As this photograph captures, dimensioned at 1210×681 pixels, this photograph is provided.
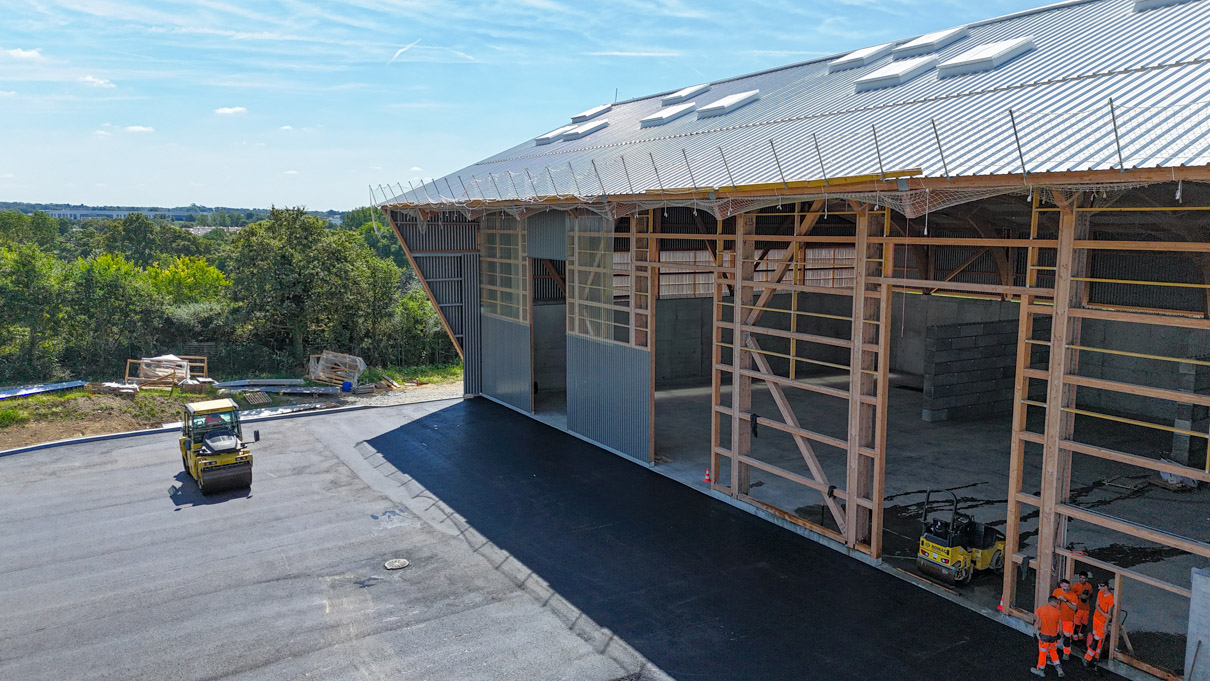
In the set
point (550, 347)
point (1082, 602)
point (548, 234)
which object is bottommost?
point (1082, 602)

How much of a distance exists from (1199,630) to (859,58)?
59.1ft

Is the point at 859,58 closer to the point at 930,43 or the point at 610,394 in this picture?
the point at 930,43

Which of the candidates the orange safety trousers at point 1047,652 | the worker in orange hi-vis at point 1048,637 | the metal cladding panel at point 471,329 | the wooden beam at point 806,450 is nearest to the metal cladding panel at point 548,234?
the metal cladding panel at point 471,329

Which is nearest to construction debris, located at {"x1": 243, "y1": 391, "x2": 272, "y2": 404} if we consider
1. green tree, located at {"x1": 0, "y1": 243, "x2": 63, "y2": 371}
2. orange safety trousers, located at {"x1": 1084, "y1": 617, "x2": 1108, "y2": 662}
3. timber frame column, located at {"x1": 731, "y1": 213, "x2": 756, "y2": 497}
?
green tree, located at {"x1": 0, "y1": 243, "x2": 63, "y2": 371}

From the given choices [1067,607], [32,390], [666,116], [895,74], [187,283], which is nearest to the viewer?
[1067,607]

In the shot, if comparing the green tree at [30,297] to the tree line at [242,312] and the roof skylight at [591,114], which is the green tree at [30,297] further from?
the roof skylight at [591,114]

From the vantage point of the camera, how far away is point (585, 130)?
3120cm

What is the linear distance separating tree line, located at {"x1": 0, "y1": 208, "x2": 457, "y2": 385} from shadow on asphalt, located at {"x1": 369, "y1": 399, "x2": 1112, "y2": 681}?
62.6 feet

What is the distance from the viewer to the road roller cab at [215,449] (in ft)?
62.9

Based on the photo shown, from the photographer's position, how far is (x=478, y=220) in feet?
99.3

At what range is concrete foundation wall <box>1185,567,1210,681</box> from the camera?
1032 centimetres

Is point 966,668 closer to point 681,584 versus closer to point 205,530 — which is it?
point 681,584

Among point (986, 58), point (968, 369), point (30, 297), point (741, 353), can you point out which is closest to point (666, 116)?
point (986, 58)

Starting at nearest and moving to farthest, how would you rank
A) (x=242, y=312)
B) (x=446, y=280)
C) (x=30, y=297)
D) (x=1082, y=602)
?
(x=1082, y=602), (x=446, y=280), (x=30, y=297), (x=242, y=312)
